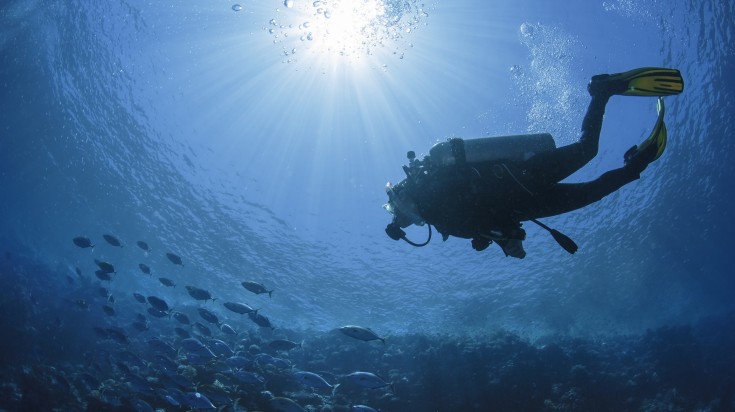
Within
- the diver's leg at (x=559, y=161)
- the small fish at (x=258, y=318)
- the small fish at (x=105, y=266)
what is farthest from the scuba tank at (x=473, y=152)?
the small fish at (x=105, y=266)

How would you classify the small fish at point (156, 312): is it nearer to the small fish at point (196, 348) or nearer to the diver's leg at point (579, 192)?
the small fish at point (196, 348)

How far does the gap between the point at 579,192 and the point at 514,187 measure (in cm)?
82

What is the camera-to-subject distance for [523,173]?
419 cm

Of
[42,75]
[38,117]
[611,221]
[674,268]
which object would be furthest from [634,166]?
[674,268]

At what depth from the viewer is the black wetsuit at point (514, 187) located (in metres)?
4.15

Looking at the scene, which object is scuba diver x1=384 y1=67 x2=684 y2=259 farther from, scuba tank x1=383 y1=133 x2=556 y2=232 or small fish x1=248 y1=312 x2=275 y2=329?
small fish x1=248 y1=312 x2=275 y2=329

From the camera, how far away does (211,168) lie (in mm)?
20250

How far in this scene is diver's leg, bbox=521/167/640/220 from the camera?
412cm

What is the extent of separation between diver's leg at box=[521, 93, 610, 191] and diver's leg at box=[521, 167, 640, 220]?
16 centimetres

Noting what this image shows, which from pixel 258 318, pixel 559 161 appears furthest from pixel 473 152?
pixel 258 318

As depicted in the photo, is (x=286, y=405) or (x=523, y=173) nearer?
(x=523, y=173)

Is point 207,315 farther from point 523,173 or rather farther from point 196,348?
point 523,173

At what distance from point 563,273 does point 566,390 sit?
1641 cm

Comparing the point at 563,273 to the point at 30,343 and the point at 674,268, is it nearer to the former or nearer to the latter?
the point at 674,268
